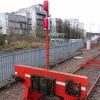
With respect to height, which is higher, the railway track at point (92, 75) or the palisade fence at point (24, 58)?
the palisade fence at point (24, 58)

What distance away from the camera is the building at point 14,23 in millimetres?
69287

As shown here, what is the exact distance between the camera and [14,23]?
73688mm

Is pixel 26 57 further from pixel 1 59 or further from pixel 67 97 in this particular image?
pixel 67 97

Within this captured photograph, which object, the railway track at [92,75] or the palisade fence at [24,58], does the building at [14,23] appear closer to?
the palisade fence at [24,58]

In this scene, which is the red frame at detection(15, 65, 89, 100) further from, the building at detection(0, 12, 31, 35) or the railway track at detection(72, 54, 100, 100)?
the building at detection(0, 12, 31, 35)

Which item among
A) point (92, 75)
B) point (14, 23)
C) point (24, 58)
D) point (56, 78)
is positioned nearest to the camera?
point (56, 78)

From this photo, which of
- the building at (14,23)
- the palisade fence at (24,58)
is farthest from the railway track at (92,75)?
the building at (14,23)

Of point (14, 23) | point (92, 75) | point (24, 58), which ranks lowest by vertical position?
point (92, 75)

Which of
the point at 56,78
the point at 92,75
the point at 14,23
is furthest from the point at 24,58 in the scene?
the point at 14,23

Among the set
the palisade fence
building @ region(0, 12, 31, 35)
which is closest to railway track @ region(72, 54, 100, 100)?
the palisade fence

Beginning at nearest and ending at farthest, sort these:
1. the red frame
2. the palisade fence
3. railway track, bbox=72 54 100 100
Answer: the red frame < railway track, bbox=72 54 100 100 < the palisade fence

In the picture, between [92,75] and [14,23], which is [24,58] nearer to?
[92,75]

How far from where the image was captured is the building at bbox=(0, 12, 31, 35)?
227 ft

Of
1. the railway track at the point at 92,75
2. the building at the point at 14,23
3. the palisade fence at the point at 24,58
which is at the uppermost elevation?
the building at the point at 14,23
